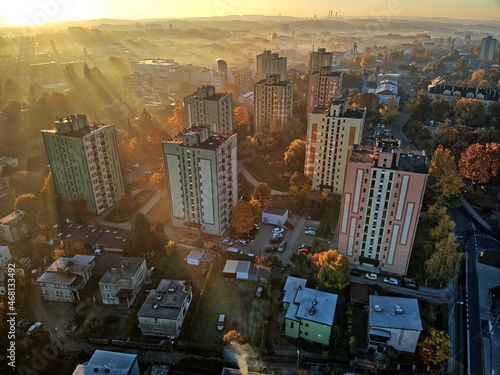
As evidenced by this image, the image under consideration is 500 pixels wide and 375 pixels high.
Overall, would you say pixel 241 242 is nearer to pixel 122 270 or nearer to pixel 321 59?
pixel 122 270

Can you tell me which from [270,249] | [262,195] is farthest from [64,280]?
[262,195]

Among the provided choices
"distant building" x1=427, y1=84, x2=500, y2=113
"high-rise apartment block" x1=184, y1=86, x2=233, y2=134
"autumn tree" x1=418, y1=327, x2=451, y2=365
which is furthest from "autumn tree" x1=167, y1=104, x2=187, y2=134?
"distant building" x1=427, y1=84, x2=500, y2=113

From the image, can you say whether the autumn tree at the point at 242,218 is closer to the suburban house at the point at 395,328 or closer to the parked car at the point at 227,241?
the parked car at the point at 227,241

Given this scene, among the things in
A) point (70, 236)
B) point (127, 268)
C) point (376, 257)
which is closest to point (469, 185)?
point (376, 257)

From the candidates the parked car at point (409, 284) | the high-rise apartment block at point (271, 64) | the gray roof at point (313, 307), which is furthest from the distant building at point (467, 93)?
the gray roof at point (313, 307)

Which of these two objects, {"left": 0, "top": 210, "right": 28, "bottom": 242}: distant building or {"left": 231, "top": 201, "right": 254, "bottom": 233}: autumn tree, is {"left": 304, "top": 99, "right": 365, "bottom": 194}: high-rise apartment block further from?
{"left": 0, "top": 210, "right": 28, "bottom": 242}: distant building
